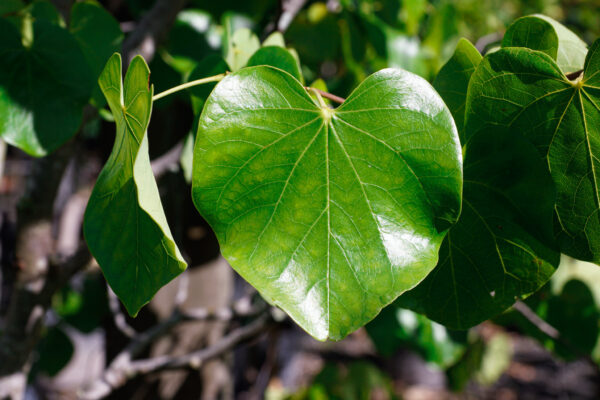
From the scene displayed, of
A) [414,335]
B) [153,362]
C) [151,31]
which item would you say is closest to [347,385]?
[414,335]

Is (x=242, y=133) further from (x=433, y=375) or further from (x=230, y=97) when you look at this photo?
(x=433, y=375)

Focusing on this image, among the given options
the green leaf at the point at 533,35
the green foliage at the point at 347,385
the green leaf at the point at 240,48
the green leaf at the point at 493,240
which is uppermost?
the green leaf at the point at 533,35

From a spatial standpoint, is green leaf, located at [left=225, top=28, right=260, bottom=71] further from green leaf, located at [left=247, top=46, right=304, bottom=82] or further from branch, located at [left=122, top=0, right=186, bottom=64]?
branch, located at [left=122, top=0, right=186, bottom=64]

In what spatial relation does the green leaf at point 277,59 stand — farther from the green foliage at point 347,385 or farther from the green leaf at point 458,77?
the green foliage at point 347,385

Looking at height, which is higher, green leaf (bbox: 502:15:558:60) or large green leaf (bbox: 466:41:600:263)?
green leaf (bbox: 502:15:558:60)

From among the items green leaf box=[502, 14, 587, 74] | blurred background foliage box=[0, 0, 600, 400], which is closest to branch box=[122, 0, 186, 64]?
blurred background foliage box=[0, 0, 600, 400]

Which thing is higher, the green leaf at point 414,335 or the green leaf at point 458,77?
the green leaf at point 458,77

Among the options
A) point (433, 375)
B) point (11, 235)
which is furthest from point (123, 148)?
point (433, 375)

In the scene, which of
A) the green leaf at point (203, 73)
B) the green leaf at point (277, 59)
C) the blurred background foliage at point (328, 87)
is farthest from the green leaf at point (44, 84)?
the green leaf at point (277, 59)
